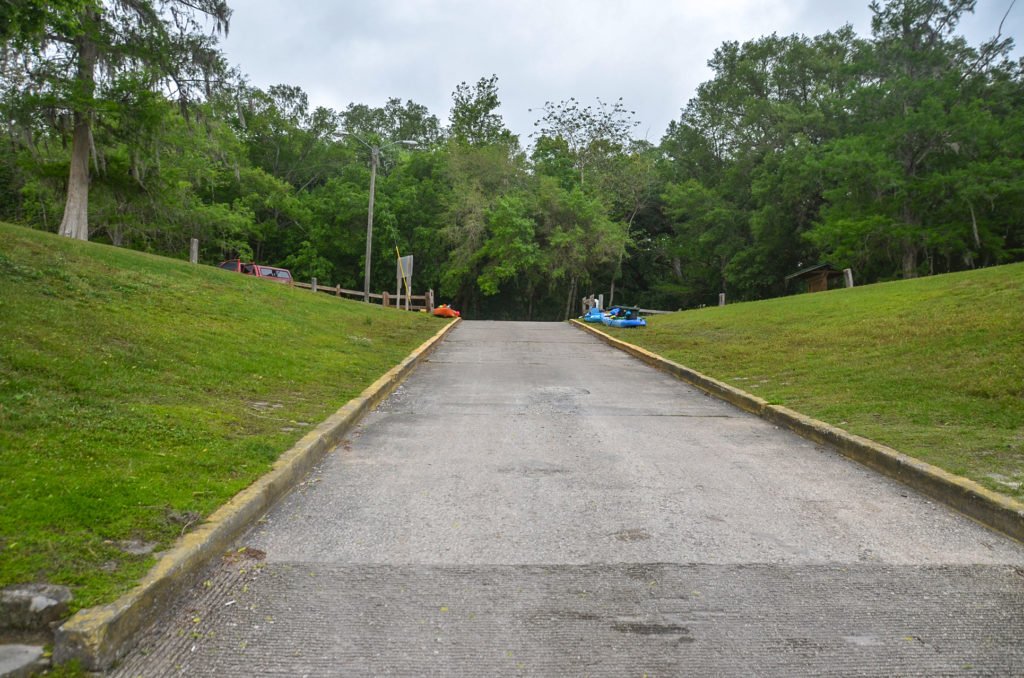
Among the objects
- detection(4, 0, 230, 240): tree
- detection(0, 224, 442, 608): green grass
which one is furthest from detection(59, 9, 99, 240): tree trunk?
detection(0, 224, 442, 608): green grass

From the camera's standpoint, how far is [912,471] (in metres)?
4.89

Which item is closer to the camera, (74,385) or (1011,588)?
(1011,588)

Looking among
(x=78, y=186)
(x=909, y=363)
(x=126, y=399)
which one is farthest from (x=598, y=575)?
(x=78, y=186)

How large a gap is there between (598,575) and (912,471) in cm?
308

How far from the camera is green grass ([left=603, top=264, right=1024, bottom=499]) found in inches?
222

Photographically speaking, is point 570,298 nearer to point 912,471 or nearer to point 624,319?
point 624,319

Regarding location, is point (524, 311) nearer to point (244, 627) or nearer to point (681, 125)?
point (681, 125)

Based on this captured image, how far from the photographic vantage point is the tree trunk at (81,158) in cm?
1859

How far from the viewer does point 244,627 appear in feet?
9.11

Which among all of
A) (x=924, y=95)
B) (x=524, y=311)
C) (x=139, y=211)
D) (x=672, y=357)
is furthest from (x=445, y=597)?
(x=524, y=311)

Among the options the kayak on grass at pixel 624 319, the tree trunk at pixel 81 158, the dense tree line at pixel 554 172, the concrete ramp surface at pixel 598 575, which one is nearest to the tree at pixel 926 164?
the dense tree line at pixel 554 172

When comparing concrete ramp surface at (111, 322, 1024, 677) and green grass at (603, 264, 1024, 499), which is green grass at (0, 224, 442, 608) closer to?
concrete ramp surface at (111, 322, 1024, 677)

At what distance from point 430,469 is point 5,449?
2797 mm

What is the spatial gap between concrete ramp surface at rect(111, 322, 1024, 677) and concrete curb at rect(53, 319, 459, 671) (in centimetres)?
9
